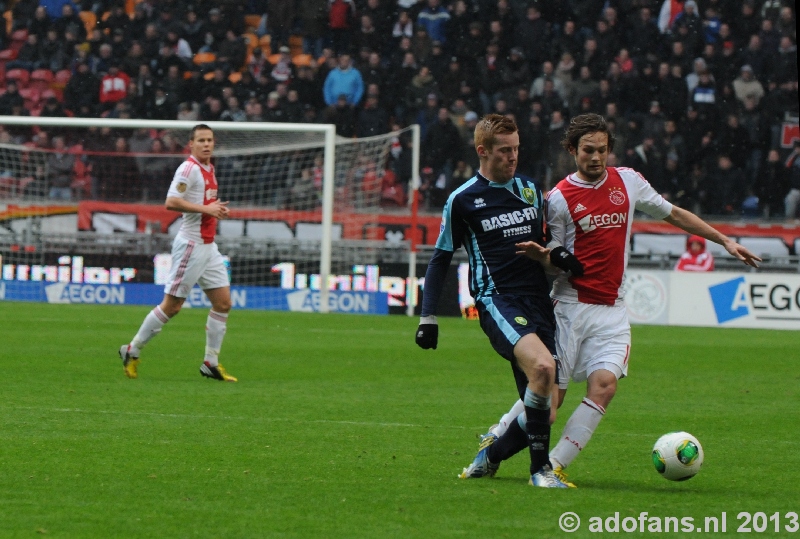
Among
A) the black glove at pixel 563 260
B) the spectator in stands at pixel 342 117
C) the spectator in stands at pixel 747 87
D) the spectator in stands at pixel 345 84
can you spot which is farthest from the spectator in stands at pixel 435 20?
the black glove at pixel 563 260

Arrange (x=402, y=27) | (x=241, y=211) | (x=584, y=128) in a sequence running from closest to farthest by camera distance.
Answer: (x=584, y=128) → (x=241, y=211) → (x=402, y=27)

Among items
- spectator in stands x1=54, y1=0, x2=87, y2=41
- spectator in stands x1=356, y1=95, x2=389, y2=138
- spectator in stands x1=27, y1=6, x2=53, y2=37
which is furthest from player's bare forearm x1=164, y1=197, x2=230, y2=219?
spectator in stands x1=27, y1=6, x2=53, y2=37

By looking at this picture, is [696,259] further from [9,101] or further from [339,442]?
[9,101]

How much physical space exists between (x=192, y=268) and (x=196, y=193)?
70 cm

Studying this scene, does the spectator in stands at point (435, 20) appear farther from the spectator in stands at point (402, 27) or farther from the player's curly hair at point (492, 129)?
the player's curly hair at point (492, 129)

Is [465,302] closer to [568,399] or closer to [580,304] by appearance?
[568,399]

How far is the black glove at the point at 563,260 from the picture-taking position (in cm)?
597

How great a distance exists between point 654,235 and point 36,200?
431 inches

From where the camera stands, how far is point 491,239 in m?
6.14

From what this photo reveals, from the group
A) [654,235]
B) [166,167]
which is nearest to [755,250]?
[654,235]

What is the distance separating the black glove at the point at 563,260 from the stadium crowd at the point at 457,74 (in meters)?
16.7

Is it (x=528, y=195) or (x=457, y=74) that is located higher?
(x=457, y=74)

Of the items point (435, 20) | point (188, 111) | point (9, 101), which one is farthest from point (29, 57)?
point (435, 20)

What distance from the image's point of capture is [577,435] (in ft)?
20.0
